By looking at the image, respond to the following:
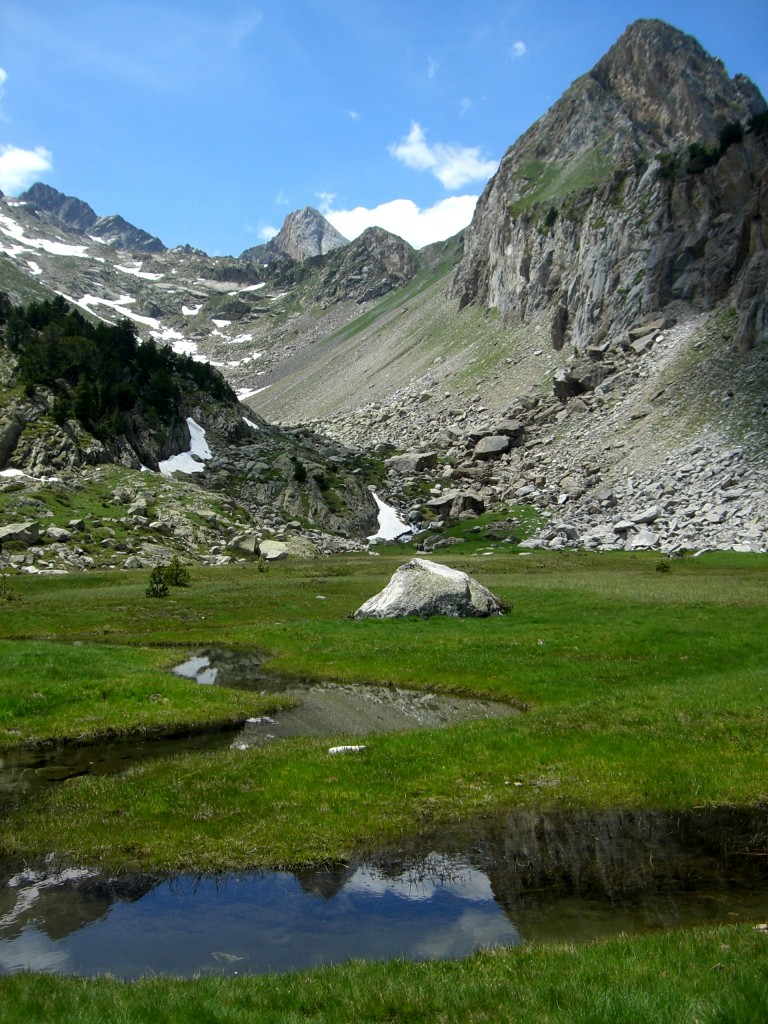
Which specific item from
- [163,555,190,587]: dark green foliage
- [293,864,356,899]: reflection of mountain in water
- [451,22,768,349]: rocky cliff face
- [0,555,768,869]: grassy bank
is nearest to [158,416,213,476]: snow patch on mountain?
[163,555,190,587]: dark green foliage

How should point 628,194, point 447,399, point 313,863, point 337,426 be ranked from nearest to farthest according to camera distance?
1. point 313,863
2. point 628,194
3. point 447,399
4. point 337,426

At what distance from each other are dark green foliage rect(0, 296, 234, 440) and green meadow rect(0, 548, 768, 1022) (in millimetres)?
59304

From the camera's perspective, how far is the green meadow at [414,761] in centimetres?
783

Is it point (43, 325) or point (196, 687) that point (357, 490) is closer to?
point (43, 325)

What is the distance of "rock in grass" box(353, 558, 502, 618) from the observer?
133 ft

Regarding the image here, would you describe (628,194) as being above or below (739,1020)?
above

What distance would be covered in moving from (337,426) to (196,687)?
149520 mm

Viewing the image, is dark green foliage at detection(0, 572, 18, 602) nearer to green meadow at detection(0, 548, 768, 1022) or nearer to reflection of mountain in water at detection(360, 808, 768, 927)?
green meadow at detection(0, 548, 768, 1022)

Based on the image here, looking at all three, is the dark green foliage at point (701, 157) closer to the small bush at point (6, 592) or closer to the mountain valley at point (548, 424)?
the mountain valley at point (548, 424)

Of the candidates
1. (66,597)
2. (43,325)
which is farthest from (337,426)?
(66,597)

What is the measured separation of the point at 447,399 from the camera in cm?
15688

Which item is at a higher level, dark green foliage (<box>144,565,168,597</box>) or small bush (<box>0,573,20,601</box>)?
dark green foliage (<box>144,565,168,597</box>)

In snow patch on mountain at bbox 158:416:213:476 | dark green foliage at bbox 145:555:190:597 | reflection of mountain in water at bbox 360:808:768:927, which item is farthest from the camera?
snow patch on mountain at bbox 158:416:213:476

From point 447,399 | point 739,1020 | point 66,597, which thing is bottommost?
point 66,597
